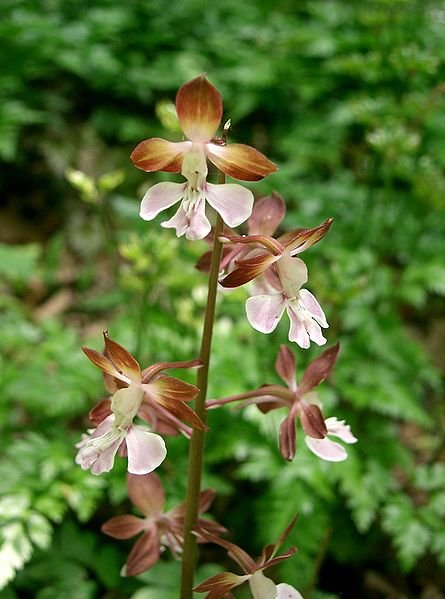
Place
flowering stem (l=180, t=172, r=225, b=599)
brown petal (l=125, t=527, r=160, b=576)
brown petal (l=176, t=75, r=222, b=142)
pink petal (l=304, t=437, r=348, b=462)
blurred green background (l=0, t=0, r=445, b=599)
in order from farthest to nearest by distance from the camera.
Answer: blurred green background (l=0, t=0, r=445, b=599) < brown petal (l=125, t=527, r=160, b=576) < pink petal (l=304, t=437, r=348, b=462) < flowering stem (l=180, t=172, r=225, b=599) < brown petal (l=176, t=75, r=222, b=142)

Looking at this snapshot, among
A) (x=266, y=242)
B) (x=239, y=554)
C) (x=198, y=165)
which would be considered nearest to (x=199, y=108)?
(x=198, y=165)

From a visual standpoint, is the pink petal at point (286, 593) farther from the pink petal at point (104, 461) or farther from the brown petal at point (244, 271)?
the brown petal at point (244, 271)

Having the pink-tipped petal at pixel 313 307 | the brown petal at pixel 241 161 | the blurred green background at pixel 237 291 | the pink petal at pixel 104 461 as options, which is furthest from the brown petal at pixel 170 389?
the blurred green background at pixel 237 291

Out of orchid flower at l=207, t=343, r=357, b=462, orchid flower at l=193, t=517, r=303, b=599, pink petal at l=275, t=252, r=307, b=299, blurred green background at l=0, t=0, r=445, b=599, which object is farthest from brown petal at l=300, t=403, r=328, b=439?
blurred green background at l=0, t=0, r=445, b=599

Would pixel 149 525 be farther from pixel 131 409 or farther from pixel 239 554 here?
pixel 131 409

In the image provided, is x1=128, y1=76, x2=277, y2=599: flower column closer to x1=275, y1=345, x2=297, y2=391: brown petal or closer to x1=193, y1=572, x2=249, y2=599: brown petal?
x1=275, y1=345, x2=297, y2=391: brown petal

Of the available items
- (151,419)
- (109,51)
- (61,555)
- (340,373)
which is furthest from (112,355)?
(109,51)
